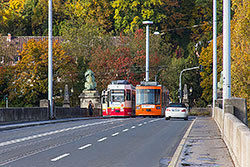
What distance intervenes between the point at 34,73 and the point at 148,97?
29324 mm

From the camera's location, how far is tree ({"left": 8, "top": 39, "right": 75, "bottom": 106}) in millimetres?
74562

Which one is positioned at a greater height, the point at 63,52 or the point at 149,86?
the point at 63,52

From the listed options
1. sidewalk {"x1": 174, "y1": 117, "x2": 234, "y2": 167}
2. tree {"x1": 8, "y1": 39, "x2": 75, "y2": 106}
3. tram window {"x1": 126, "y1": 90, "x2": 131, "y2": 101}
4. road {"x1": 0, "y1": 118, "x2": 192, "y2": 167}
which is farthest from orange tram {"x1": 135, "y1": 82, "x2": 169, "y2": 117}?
sidewalk {"x1": 174, "y1": 117, "x2": 234, "y2": 167}

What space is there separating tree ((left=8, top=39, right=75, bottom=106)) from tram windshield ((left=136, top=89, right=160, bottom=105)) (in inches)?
1050

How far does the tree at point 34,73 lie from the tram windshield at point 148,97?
26.7m

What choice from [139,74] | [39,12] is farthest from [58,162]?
[39,12]

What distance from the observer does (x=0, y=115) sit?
3086 cm

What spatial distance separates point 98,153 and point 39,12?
89866 mm

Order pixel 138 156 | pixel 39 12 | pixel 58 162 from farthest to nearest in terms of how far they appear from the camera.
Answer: pixel 39 12 → pixel 138 156 → pixel 58 162

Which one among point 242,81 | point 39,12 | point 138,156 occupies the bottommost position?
point 138,156

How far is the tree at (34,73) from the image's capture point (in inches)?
2936

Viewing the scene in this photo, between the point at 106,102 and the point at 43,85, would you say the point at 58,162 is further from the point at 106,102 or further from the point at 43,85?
the point at 43,85

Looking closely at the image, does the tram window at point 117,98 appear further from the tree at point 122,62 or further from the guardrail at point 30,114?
the tree at point 122,62

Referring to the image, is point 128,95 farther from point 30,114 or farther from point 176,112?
point 30,114
